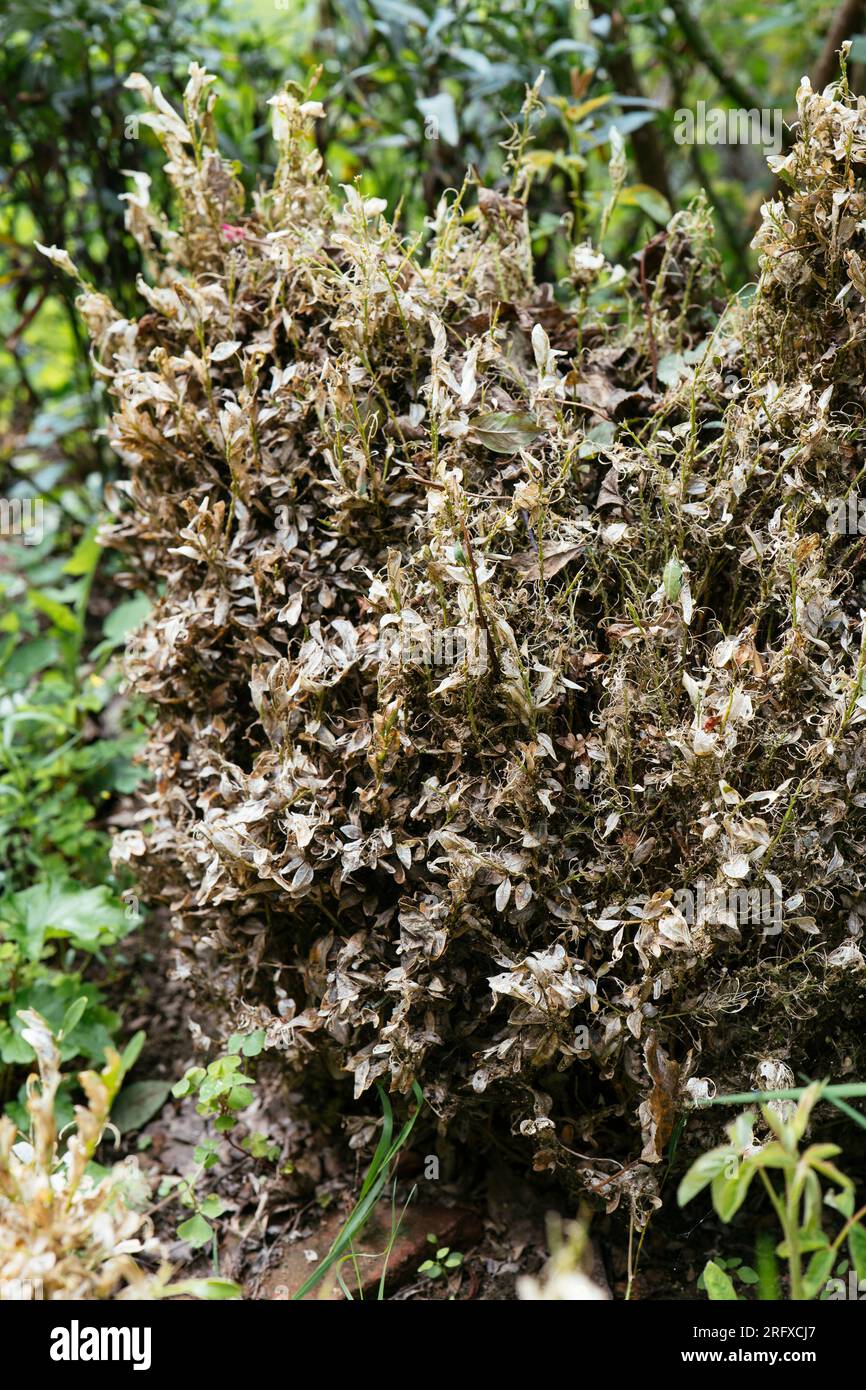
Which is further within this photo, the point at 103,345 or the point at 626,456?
the point at 103,345

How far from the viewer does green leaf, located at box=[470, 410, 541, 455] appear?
1.86 m

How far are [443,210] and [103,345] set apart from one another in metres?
0.74

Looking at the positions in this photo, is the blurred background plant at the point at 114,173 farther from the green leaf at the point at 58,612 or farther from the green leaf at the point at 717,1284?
the green leaf at the point at 717,1284

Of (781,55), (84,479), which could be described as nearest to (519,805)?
(84,479)

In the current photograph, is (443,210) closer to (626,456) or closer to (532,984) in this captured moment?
(626,456)

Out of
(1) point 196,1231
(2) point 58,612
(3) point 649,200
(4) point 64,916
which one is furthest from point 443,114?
(1) point 196,1231

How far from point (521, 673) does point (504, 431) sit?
420mm

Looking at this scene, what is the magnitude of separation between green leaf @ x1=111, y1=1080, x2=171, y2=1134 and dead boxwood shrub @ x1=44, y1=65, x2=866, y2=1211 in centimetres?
50

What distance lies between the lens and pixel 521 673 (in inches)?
68.7

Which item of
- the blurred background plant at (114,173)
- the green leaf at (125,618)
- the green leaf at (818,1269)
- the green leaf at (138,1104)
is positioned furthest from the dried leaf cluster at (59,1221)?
the green leaf at (125,618)

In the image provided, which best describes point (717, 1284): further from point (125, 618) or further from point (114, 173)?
point (114, 173)

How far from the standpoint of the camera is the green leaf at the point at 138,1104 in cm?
248

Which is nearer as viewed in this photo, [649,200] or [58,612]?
[649,200]

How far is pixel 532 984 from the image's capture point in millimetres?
1723
